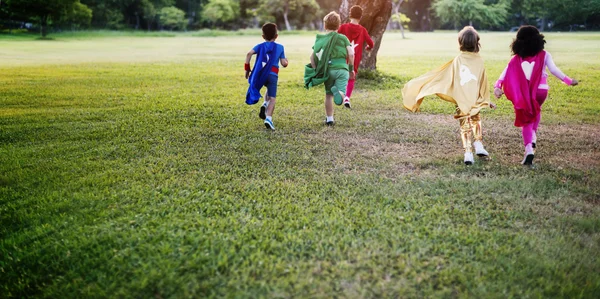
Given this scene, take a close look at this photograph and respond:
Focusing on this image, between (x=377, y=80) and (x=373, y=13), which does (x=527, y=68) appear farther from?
(x=373, y=13)

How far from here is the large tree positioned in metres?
44.2

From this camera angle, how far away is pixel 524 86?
5.75 meters

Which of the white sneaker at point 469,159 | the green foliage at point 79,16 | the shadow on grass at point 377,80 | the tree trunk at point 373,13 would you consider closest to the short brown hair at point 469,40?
the white sneaker at point 469,159

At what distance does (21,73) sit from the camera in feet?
53.7

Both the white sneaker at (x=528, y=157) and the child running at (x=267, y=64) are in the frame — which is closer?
the white sneaker at (x=528, y=157)

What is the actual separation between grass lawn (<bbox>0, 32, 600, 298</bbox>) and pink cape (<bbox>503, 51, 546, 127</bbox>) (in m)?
0.69

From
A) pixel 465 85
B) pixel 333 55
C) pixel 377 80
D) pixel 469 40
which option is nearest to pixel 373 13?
pixel 377 80

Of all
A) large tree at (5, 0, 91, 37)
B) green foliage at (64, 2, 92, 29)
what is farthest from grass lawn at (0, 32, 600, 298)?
green foliage at (64, 2, 92, 29)

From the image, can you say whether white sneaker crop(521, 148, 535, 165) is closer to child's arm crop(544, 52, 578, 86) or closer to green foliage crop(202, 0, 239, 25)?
child's arm crop(544, 52, 578, 86)

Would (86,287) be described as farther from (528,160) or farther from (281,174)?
(528,160)

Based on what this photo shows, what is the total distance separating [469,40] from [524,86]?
2.80 ft

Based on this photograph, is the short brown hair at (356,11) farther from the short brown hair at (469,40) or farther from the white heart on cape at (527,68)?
the white heart on cape at (527,68)

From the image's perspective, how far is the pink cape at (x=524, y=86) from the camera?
5.69 metres

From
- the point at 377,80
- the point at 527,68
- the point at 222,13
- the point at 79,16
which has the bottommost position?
the point at 377,80
